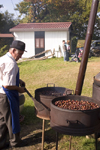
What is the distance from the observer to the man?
10.5 ft

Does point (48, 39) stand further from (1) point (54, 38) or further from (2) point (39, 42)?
(2) point (39, 42)

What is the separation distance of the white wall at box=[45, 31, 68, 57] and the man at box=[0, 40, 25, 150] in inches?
615

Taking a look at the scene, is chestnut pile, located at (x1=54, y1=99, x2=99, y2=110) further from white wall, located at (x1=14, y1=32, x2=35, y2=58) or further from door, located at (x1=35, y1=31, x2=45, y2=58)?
white wall, located at (x1=14, y1=32, x2=35, y2=58)

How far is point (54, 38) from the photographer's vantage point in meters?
18.9

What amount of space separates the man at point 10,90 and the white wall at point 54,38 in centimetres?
1563

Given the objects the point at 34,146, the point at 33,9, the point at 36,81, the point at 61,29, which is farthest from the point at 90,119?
the point at 33,9

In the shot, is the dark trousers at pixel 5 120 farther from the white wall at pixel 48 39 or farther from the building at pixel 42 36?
the white wall at pixel 48 39

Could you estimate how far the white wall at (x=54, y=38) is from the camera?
61.0ft

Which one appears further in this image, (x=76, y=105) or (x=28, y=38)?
(x=28, y=38)

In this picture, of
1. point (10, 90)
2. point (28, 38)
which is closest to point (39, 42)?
point (28, 38)

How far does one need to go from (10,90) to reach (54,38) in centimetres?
1612

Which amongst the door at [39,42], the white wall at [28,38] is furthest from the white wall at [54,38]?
the white wall at [28,38]

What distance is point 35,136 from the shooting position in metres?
4.36

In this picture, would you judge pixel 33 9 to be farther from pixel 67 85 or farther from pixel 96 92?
pixel 96 92
